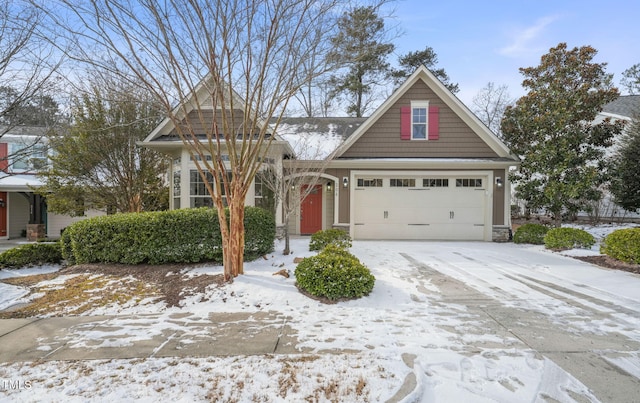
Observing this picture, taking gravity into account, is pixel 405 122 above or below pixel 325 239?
above

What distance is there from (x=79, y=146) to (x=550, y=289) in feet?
41.0

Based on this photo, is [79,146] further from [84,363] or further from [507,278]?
[507,278]

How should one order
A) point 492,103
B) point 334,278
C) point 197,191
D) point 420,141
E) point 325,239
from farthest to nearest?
point 492,103 < point 420,141 < point 197,191 < point 325,239 < point 334,278

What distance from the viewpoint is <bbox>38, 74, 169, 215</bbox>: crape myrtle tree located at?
982 cm

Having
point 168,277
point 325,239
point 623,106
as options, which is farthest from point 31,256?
point 623,106

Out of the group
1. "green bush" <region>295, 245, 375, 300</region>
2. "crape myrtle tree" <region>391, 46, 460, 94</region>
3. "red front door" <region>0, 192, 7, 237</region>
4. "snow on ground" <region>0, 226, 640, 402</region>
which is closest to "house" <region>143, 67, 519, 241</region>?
"snow on ground" <region>0, 226, 640, 402</region>

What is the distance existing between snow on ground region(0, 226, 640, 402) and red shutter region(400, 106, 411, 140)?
682cm

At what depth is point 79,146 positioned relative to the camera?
9820 millimetres

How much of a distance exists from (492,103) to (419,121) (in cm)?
1620

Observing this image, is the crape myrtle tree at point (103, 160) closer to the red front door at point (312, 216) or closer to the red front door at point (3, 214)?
the red front door at point (312, 216)

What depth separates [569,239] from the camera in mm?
8594

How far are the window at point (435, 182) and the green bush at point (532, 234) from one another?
9.11 feet

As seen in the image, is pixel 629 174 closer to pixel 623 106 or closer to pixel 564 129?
pixel 564 129

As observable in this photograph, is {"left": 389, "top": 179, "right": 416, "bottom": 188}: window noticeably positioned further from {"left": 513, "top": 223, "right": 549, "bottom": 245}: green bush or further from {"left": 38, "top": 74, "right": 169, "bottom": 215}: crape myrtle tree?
{"left": 38, "top": 74, "right": 169, "bottom": 215}: crape myrtle tree
